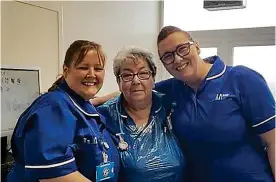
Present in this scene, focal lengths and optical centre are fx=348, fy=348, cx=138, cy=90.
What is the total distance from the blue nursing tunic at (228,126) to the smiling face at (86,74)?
1.62 ft

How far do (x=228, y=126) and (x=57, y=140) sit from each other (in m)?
0.76

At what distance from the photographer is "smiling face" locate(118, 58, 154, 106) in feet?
5.61

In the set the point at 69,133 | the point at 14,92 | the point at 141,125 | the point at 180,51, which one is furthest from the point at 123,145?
the point at 14,92

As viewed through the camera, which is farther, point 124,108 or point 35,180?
point 124,108

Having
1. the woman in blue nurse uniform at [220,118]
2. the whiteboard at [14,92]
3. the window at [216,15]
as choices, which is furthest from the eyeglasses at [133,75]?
the window at [216,15]

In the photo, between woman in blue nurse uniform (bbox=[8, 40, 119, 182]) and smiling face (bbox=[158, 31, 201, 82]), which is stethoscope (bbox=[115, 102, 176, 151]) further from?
smiling face (bbox=[158, 31, 201, 82])

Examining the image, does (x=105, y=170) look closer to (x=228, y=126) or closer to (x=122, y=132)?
(x=122, y=132)

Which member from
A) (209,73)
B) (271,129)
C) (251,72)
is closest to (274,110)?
(271,129)

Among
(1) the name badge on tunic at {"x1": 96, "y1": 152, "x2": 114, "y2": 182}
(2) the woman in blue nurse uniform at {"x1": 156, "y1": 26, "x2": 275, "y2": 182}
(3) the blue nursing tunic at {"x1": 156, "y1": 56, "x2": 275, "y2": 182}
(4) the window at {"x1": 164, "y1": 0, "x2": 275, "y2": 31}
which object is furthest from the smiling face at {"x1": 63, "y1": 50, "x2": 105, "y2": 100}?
(4) the window at {"x1": 164, "y1": 0, "x2": 275, "y2": 31}

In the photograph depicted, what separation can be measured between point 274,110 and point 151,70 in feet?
2.01

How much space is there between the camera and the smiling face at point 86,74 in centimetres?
139

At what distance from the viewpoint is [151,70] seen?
1772mm

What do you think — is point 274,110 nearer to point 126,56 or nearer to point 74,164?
point 126,56

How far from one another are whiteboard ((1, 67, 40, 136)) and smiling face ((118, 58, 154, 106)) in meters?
1.09
